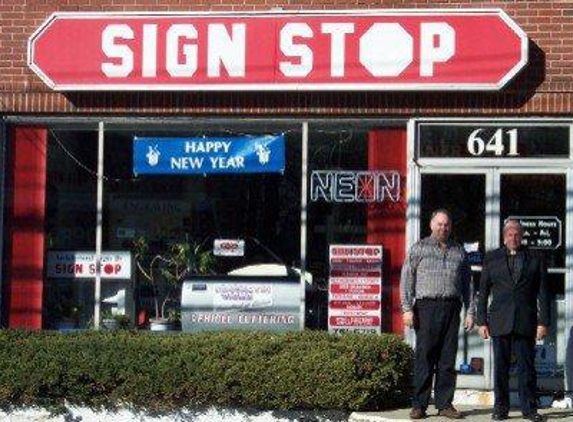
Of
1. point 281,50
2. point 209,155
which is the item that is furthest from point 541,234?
point 209,155

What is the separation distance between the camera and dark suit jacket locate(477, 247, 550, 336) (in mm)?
10961

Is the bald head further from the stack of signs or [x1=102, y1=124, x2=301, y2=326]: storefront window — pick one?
[x1=102, y1=124, x2=301, y2=326]: storefront window

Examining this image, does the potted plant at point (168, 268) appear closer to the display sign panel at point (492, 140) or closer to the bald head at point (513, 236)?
the display sign panel at point (492, 140)

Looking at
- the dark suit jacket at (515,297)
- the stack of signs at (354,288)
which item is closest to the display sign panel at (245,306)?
the stack of signs at (354,288)

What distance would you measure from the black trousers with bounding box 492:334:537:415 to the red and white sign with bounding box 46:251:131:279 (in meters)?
4.53

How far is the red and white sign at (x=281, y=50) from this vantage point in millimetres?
12781

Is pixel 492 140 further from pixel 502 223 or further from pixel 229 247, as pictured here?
pixel 229 247

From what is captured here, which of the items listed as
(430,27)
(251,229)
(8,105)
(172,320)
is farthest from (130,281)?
(430,27)

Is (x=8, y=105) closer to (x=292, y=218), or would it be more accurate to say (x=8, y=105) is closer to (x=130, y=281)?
(x=130, y=281)

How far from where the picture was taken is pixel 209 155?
13.5m

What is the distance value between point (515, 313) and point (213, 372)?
2872mm

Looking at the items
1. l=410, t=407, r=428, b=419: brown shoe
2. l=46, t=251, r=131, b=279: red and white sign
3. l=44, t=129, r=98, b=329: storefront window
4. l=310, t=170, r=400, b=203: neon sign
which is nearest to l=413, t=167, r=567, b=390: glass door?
l=310, t=170, r=400, b=203: neon sign

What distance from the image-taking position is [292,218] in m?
13.3

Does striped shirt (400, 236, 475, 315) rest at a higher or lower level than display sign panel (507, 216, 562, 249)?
lower
